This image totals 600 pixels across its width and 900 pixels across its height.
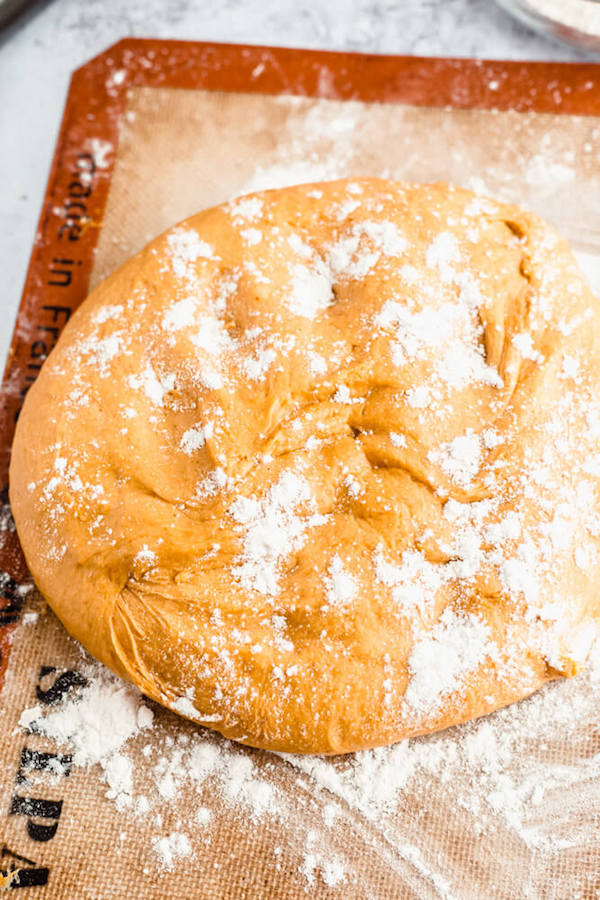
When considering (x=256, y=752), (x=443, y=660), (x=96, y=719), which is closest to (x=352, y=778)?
(x=256, y=752)

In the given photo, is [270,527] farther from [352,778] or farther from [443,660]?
[352,778]

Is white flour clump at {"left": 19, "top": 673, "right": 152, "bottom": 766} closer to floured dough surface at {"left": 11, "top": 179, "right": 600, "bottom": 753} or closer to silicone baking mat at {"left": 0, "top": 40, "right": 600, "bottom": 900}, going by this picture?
silicone baking mat at {"left": 0, "top": 40, "right": 600, "bottom": 900}

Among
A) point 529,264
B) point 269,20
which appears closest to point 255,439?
point 529,264

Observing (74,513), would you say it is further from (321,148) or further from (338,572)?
(321,148)

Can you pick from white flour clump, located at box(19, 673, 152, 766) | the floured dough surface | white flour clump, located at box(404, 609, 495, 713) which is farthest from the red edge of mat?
white flour clump, located at box(404, 609, 495, 713)

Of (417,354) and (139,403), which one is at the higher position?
(417,354)

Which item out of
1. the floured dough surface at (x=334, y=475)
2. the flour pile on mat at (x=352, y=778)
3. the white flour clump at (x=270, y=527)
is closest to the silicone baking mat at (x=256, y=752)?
the flour pile on mat at (x=352, y=778)
